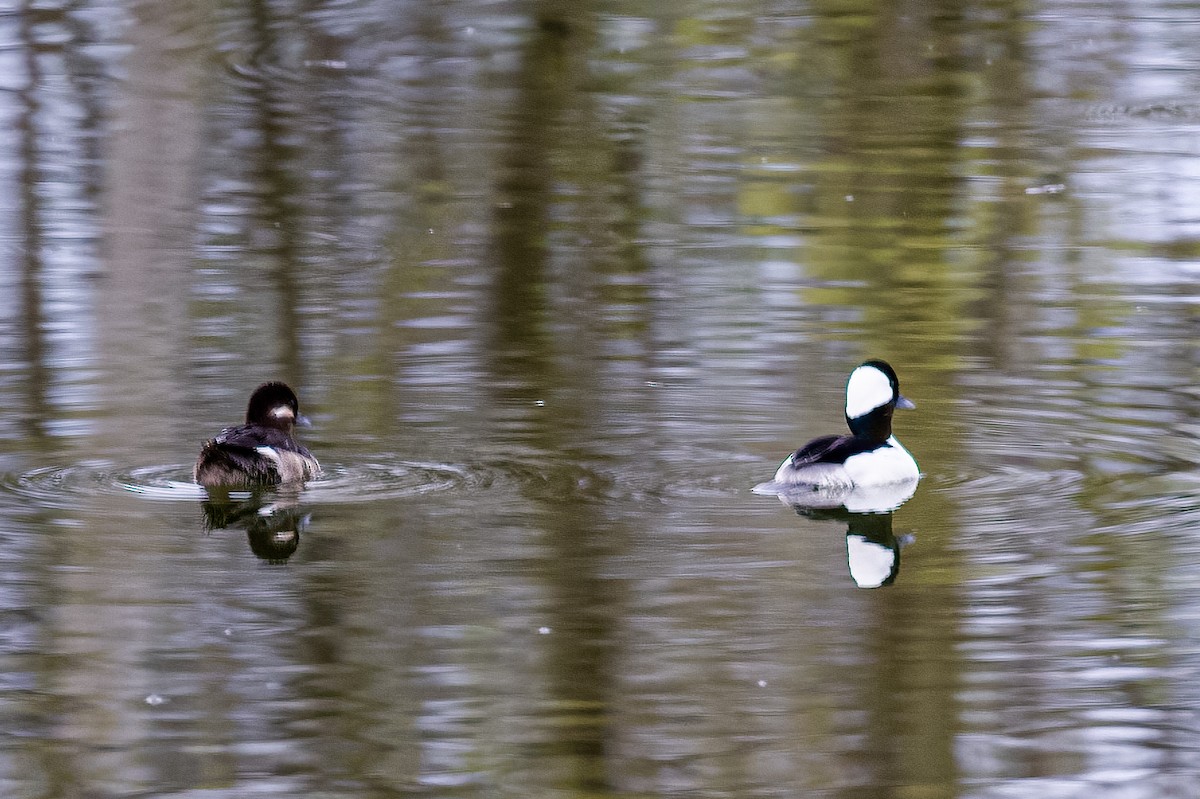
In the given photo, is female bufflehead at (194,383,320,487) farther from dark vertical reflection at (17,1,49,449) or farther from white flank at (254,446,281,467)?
dark vertical reflection at (17,1,49,449)

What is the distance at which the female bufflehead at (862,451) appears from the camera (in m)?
8.80

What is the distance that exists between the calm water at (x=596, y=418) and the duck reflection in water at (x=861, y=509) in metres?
0.03

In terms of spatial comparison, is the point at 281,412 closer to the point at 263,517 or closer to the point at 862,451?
the point at 263,517

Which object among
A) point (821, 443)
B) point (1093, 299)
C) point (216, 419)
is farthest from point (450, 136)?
point (821, 443)

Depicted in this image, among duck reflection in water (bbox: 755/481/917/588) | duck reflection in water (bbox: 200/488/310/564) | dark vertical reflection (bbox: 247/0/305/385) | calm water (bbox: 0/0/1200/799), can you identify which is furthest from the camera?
dark vertical reflection (bbox: 247/0/305/385)

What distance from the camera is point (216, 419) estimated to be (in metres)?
10.1

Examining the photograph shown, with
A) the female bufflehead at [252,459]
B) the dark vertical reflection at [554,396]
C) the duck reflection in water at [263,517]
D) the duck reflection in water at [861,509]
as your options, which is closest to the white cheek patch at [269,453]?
the female bufflehead at [252,459]

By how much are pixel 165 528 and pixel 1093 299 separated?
6395mm

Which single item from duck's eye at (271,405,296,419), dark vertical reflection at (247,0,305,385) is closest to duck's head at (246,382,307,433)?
duck's eye at (271,405,296,419)

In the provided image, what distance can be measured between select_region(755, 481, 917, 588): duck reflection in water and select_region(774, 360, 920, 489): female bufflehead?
0.04 metres

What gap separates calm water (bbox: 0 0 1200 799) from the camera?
6238 mm

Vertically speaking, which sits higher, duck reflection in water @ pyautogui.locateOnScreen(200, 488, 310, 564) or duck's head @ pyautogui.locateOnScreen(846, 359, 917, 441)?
duck's head @ pyautogui.locateOnScreen(846, 359, 917, 441)

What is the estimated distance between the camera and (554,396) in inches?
413

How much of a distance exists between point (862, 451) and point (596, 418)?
1.55m
